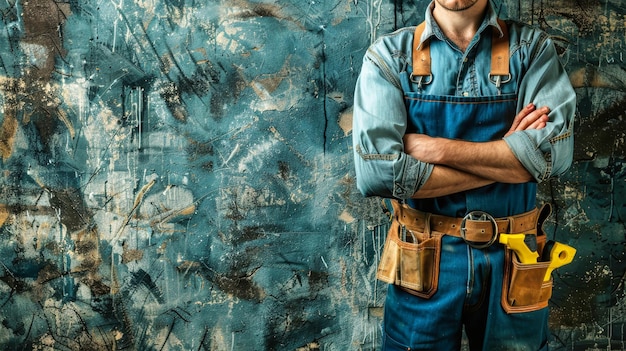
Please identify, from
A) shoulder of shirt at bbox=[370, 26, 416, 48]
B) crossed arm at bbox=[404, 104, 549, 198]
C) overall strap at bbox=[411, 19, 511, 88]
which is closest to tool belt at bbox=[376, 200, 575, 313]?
crossed arm at bbox=[404, 104, 549, 198]

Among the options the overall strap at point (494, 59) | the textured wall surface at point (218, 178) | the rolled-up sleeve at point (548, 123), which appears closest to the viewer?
the rolled-up sleeve at point (548, 123)

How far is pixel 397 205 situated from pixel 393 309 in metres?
0.35

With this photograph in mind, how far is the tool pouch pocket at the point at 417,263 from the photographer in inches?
76.3

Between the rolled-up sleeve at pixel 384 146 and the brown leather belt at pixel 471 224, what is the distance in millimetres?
159

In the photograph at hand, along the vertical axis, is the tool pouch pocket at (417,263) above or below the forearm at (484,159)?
below

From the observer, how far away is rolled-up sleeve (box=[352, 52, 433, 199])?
1.81m

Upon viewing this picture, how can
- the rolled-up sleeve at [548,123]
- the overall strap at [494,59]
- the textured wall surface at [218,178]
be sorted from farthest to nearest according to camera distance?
1. the textured wall surface at [218,178]
2. the overall strap at [494,59]
3. the rolled-up sleeve at [548,123]

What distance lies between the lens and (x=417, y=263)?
6.37 ft

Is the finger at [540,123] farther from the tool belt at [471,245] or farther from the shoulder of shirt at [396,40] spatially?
the shoulder of shirt at [396,40]

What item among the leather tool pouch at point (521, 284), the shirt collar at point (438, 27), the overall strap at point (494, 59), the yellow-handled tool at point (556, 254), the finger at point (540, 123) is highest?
the shirt collar at point (438, 27)

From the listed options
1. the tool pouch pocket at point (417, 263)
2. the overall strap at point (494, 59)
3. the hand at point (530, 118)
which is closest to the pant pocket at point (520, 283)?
the tool pouch pocket at point (417, 263)

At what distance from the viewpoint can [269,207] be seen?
2547mm

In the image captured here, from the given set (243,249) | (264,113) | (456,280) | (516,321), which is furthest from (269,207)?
(516,321)

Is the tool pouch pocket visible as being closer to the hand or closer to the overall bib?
the overall bib
